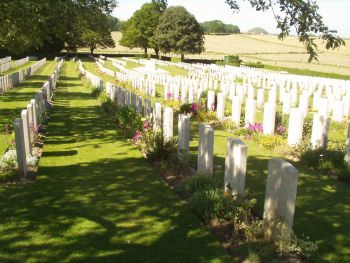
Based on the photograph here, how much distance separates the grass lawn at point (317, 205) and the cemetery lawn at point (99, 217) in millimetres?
984

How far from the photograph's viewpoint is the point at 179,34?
74875mm

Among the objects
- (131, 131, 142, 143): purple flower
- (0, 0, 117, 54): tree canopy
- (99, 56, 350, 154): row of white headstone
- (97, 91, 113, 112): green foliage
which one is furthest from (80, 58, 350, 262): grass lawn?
(97, 91, 113, 112): green foliage

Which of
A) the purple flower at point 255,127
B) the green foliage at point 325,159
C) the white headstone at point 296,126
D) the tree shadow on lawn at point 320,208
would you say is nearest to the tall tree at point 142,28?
the purple flower at point 255,127

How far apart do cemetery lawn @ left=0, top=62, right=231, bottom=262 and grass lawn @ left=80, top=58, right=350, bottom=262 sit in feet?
3.23

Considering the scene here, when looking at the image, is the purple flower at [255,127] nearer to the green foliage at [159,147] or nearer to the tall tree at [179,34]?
the green foliage at [159,147]

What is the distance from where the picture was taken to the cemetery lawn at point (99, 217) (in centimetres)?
478

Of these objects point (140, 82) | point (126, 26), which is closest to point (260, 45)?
point (126, 26)

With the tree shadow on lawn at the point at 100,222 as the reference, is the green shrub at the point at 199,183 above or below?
above

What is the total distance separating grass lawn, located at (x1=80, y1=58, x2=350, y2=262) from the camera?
500cm

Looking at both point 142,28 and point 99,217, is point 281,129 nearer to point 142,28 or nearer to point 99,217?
point 99,217

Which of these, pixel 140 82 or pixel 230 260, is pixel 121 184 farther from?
pixel 140 82

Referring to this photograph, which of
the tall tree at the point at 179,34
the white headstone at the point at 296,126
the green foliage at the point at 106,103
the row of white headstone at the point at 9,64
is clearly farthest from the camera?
the tall tree at the point at 179,34

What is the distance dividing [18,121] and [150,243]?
3.83 meters

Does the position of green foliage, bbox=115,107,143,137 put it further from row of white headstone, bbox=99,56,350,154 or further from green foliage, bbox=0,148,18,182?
green foliage, bbox=0,148,18,182
